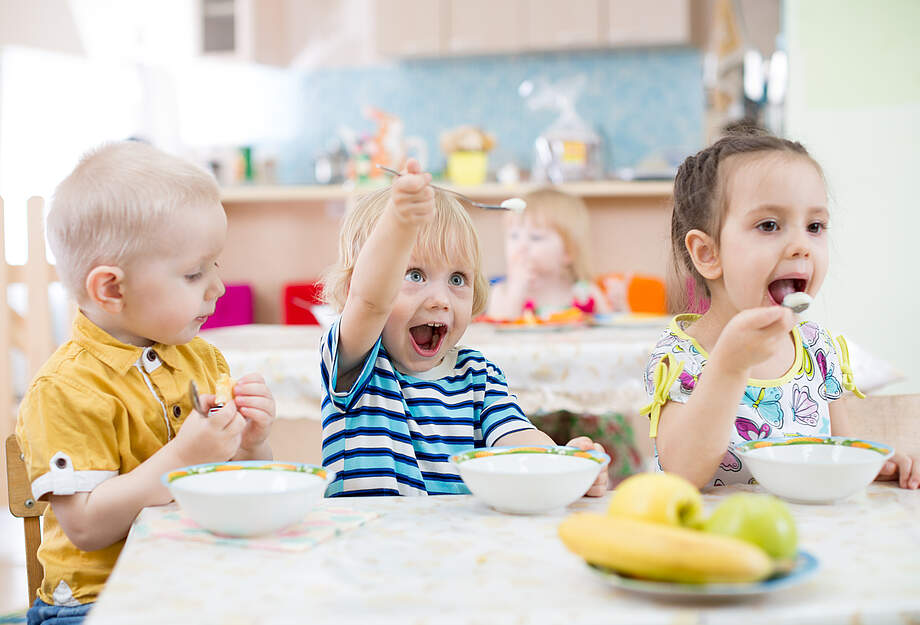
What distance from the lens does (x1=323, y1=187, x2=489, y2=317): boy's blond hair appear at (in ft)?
4.03

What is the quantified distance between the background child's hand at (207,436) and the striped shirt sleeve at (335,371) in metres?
0.20

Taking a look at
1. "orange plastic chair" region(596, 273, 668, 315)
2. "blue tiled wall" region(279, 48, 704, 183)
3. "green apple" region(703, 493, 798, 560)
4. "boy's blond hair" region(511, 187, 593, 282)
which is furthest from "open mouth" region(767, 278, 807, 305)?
"blue tiled wall" region(279, 48, 704, 183)

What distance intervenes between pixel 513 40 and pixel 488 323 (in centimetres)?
250

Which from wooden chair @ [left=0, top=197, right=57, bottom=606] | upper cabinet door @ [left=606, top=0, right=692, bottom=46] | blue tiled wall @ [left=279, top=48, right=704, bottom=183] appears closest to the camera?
wooden chair @ [left=0, top=197, right=57, bottom=606]

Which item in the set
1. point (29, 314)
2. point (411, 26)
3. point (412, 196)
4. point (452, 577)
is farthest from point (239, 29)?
point (452, 577)

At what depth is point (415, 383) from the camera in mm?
1260

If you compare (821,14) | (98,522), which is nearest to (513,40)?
(821,14)

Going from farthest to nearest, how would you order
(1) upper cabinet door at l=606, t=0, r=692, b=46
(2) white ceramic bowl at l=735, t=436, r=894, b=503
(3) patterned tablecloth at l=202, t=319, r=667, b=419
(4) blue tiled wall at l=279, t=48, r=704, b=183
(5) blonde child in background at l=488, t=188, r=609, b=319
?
(4) blue tiled wall at l=279, t=48, r=704, b=183, (1) upper cabinet door at l=606, t=0, r=692, b=46, (5) blonde child in background at l=488, t=188, r=609, b=319, (3) patterned tablecloth at l=202, t=319, r=667, b=419, (2) white ceramic bowl at l=735, t=436, r=894, b=503

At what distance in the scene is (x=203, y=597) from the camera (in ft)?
2.19

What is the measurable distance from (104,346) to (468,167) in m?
3.53

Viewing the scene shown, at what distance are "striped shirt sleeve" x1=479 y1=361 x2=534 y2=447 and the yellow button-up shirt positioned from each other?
36 centimetres

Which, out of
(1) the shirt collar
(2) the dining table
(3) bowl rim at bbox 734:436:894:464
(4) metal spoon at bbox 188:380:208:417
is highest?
(1) the shirt collar

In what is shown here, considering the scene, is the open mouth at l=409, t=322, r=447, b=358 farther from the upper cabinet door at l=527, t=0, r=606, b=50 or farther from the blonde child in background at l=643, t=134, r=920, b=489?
the upper cabinet door at l=527, t=0, r=606, b=50

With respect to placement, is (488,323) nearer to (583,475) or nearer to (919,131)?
(583,475)
